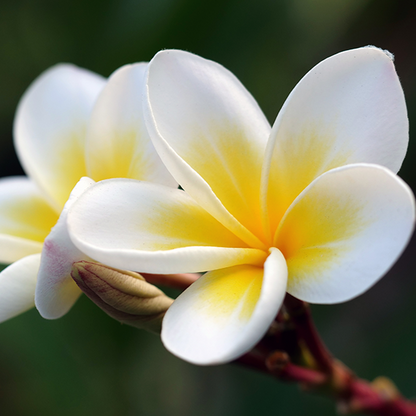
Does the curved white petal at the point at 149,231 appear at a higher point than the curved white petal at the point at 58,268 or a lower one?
higher

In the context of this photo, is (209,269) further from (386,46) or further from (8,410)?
(386,46)

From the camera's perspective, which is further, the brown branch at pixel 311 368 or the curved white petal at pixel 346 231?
the brown branch at pixel 311 368

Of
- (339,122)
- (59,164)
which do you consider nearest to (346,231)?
(339,122)

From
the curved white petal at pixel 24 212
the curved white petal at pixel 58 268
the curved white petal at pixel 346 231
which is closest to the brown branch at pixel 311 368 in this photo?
the curved white petal at pixel 346 231

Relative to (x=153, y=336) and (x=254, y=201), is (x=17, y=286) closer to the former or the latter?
(x=254, y=201)

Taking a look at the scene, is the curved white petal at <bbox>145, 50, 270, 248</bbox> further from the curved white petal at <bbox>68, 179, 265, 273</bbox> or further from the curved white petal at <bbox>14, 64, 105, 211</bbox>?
the curved white petal at <bbox>14, 64, 105, 211</bbox>

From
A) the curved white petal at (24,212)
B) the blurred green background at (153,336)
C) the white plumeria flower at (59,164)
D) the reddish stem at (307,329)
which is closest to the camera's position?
the white plumeria flower at (59,164)

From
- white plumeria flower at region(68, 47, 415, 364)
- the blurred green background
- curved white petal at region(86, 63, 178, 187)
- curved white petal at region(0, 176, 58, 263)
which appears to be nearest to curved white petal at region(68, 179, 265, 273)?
white plumeria flower at region(68, 47, 415, 364)

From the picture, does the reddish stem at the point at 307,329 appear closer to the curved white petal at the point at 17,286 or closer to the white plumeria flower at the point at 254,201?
the white plumeria flower at the point at 254,201

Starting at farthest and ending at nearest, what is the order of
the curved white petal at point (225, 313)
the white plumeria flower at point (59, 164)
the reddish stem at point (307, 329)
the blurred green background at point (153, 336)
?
the blurred green background at point (153, 336), the reddish stem at point (307, 329), the white plumeria flower at point (59, 164), the curved white petal at point (225, 313)
